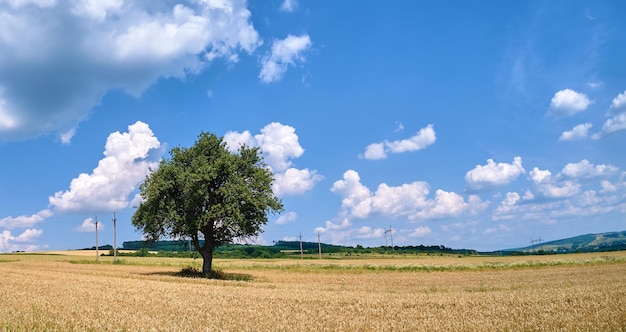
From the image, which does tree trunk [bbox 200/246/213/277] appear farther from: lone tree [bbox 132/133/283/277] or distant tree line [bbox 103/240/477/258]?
distant tree line [bbox 103/240/477/258]

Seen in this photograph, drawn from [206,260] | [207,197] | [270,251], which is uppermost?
[207,197]

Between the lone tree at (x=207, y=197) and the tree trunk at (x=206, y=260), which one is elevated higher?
the lone tree at (x=207, y=197)

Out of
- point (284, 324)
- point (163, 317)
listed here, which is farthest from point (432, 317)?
point (163, 317)

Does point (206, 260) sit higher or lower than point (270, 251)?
higher

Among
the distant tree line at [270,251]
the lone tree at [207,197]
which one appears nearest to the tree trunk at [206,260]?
the lone tree at [207,197]

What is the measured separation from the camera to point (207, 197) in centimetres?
4038

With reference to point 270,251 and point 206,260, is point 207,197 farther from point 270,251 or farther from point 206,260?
point 270,251

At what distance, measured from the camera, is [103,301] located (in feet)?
61.5

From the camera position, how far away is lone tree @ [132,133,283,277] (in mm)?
39875

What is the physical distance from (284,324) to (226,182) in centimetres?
2914

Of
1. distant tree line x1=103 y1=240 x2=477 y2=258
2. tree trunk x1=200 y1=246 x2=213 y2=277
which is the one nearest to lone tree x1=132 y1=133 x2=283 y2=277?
tree trunk x1=200 y1=246 x2=213 y2=277

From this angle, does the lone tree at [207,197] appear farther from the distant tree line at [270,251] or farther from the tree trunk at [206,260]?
the distant tree line at [270,251]

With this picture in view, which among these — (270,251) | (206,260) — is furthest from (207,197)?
(270,251)

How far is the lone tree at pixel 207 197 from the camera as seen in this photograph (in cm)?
3988
